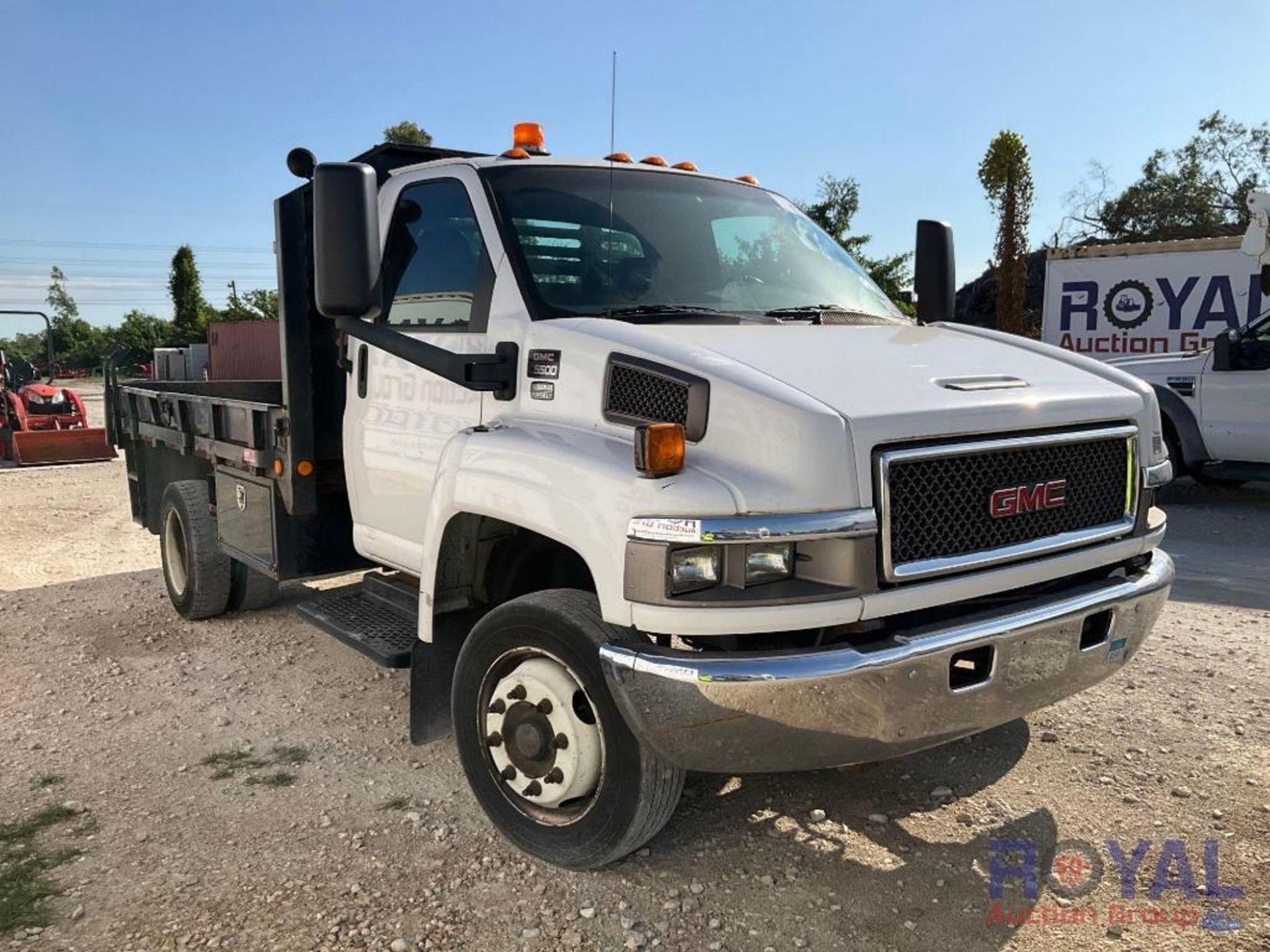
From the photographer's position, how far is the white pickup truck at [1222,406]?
29.3ft

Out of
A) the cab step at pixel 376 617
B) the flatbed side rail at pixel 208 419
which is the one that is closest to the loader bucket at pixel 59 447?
the flatbed side rail at pixel 208 419

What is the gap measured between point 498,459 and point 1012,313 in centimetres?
2359

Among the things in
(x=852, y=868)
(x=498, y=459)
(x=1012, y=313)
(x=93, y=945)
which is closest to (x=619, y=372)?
(x=498, y=459)

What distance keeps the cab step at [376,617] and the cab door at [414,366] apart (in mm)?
136

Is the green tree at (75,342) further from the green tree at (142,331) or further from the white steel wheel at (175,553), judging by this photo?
the white steel wheel at (175,553)

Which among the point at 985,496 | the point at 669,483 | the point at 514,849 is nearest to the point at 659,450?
the point at 669,483

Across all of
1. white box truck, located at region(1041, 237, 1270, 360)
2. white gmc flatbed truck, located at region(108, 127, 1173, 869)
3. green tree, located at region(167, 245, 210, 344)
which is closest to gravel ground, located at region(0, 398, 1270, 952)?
white gmc flatbed truck, located at region(108, 127, 1173, 869)

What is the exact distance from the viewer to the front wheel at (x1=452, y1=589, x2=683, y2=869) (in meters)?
2.83

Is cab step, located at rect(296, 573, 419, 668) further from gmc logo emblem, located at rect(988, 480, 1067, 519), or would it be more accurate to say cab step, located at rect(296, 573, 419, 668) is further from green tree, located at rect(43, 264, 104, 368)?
green tree, located at rect(43, 264, 104, 368)

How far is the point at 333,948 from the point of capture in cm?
275

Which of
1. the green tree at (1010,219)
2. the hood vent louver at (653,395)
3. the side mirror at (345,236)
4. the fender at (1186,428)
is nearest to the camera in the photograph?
the hood vent louver at (653,395)

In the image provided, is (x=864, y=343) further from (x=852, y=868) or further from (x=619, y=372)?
(x=852, y=868)

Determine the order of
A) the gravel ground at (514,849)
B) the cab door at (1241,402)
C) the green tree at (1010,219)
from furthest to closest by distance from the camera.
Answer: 1. the green tree at (1010,219)
2. the cab door at (1241,402)
3. the gravel ground at (514,849)

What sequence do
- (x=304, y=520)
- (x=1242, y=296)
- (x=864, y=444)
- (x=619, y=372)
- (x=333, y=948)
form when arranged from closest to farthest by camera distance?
1. (x=864, y=444)
2. (x=333, y=948)
3. (x=619, y=372)
4. (x=304, y=520)
5. (x=1242, y=296)
